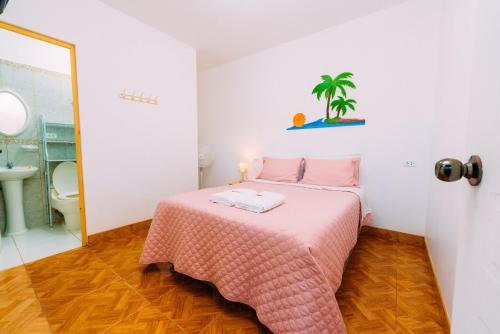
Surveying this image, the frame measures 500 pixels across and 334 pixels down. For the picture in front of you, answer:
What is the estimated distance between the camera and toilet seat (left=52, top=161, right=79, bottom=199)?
2.79m

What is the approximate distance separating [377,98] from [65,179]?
166 inches

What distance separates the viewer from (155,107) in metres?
2.78

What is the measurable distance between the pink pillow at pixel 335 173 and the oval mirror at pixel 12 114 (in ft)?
11.8

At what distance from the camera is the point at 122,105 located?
8.05 feet

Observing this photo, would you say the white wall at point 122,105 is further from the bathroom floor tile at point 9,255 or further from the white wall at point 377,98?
the white wall at point 377,98

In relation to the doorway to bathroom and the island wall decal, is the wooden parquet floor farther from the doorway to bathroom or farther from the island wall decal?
the island wall decal

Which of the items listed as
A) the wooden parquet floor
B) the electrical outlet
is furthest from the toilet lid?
the electrical outlet

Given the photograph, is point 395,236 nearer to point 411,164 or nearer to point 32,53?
point 411,164

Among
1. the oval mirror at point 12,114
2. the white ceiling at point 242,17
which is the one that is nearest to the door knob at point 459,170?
the white ceiling at point 242,17

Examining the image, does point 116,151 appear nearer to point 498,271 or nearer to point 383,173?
point 498,271

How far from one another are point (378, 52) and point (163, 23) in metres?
2.63

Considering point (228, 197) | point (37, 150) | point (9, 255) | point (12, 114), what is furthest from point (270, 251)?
point (12, 114)

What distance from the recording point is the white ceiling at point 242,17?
7.46ft

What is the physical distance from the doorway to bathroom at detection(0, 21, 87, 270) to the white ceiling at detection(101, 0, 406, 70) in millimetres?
1057
